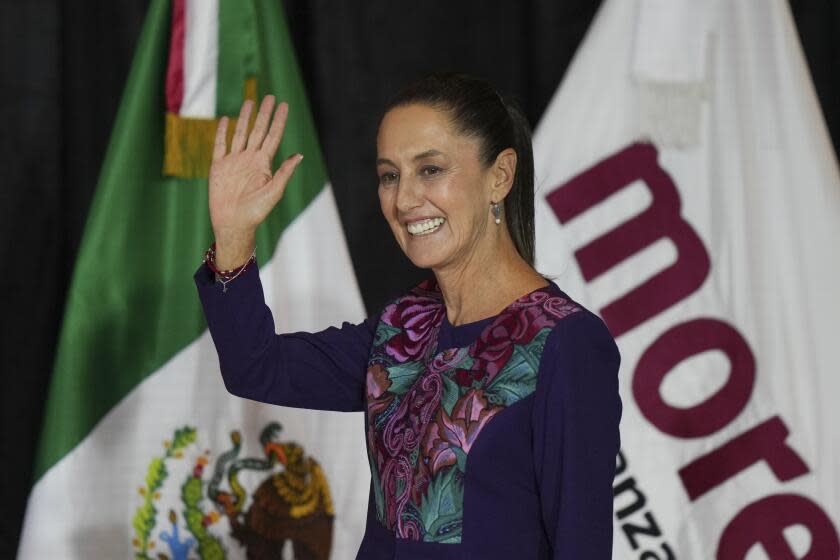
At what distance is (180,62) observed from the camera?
2361 mm

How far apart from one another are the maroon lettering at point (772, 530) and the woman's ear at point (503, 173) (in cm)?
132

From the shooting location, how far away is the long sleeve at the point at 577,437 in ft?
4.10

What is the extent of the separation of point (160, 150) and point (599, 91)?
3.11 ft

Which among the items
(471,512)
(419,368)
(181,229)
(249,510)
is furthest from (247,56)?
(471,512)

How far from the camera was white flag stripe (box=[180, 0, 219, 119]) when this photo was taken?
2.36 m

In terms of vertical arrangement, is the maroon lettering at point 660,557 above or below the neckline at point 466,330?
below

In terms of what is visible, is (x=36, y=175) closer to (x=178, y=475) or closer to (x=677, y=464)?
(x=178, y=475)

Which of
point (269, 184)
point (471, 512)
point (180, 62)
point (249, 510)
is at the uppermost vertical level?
point (180, 62)

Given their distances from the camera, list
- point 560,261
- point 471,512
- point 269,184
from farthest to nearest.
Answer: point 560,261, point 269,184, point 471,512

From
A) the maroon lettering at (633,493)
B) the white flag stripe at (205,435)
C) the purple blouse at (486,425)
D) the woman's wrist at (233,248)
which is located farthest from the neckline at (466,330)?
the maroon lettering at (633,493)

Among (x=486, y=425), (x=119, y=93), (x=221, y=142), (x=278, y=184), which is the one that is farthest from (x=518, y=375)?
(x=119, y=93)

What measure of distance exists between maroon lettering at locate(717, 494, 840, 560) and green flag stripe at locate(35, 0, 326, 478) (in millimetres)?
1160

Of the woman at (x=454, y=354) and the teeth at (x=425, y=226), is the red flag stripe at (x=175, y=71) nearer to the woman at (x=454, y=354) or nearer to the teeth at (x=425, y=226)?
the woman at (x=454, y=354)

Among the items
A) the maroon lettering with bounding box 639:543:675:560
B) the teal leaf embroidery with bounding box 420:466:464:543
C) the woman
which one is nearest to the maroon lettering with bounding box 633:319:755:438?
the maroon lettering with bounding box 639:543:675:560
